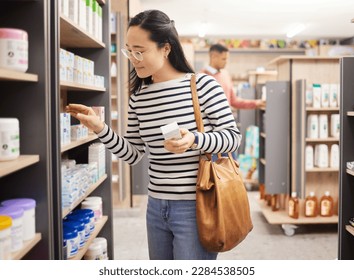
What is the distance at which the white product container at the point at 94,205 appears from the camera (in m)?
2.30

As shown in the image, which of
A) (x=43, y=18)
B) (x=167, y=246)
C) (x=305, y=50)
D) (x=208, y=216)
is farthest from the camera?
(x=305, y=50)

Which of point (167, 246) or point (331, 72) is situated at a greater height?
point (331, 72)

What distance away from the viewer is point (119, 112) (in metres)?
4.37

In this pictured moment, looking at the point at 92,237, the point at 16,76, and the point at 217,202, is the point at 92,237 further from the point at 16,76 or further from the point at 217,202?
the point at 16,76

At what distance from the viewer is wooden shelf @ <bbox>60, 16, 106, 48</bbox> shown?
1.78 meters

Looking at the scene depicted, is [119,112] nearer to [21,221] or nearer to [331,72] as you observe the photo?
[331,72]

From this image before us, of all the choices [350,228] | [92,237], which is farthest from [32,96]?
[350,228]

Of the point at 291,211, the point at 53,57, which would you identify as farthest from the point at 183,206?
the point at 291,211

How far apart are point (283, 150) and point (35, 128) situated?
3.10 metres

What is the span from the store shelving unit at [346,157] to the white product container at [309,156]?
138 centimetres

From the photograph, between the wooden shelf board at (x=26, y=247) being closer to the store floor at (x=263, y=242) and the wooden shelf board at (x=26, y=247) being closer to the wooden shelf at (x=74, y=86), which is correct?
the wooden shelf at (x=74, y=86)

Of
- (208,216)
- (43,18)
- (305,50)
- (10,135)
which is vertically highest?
(305,50)

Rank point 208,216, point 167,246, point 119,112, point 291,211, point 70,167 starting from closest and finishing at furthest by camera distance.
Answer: point 208,216 → point 167,246 → point 70,167 → point 291,211 → point 119,112

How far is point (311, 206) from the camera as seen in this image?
393cm
